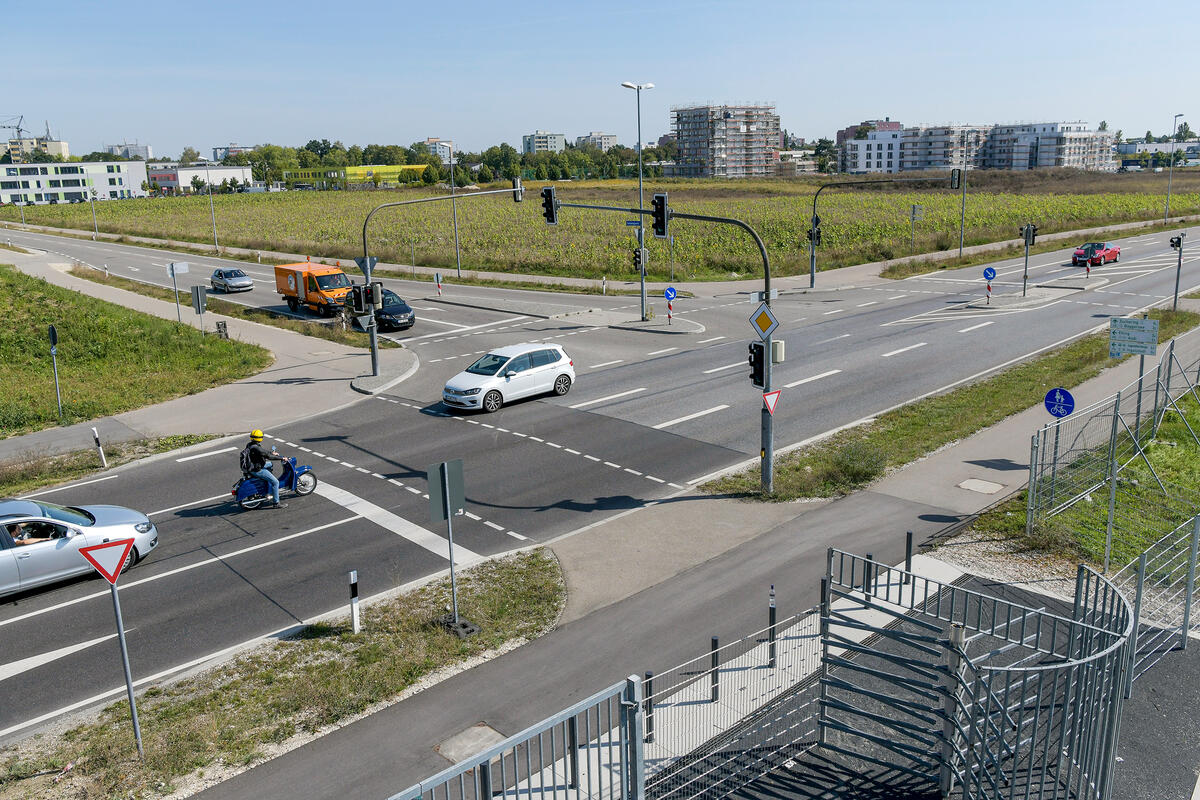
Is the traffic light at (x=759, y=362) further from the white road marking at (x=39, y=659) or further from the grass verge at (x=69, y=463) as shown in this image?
the grass verge at (x=69, y=463)

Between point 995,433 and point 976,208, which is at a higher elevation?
point 976,208

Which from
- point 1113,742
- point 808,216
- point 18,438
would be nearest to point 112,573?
point 1113,742

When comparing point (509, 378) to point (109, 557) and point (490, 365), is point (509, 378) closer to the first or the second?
point (490, 365)

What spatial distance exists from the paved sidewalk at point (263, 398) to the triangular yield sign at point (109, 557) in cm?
1287

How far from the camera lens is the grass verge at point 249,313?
33.0 meters

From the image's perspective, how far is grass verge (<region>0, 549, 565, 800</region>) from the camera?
29.1ft

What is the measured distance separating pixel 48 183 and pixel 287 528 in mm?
179069

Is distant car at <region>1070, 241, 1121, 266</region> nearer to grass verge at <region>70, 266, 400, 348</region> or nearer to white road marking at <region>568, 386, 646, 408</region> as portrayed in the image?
white road marking at <region>568, 386, 646, 408</region>

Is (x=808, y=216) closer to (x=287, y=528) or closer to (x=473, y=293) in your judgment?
(x=473, y=293)

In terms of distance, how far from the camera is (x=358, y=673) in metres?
10.6

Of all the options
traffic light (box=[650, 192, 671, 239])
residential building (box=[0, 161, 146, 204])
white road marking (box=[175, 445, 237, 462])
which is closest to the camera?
white road marking (box=[175, 445, 237, 462])

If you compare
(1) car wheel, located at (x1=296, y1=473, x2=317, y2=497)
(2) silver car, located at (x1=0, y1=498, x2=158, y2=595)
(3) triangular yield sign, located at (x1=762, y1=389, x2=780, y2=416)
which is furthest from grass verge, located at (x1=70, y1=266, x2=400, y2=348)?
(3) triangular yield sign, located at (x1=762, y1=389, x2=780, y2=416)

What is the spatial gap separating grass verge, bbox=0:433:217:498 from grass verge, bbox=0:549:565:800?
10345mm

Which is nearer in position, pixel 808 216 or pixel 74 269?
pixel 74 269
